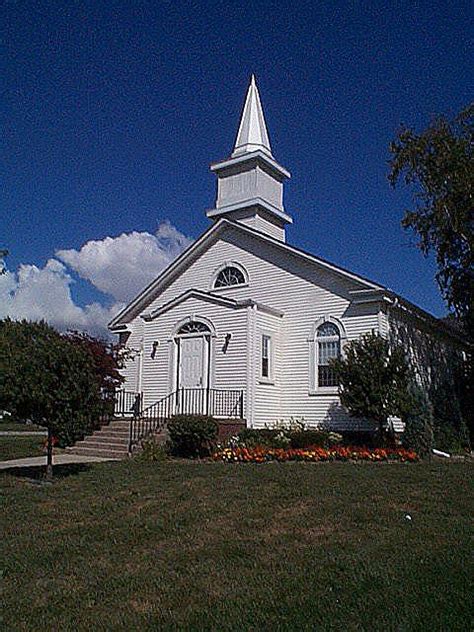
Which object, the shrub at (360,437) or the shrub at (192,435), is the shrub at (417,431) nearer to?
the shrub at (360,437)

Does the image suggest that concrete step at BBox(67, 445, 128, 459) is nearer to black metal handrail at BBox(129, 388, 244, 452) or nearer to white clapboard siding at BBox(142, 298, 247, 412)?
black metal handrail at BBox(129, 388, 244, 452)

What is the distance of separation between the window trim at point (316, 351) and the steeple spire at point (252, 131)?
8.83 m

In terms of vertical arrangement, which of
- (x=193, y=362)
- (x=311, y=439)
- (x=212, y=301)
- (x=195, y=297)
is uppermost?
(x=195, y=297)

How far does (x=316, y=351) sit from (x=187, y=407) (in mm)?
4667

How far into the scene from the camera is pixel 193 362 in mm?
20703

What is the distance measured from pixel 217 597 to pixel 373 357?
1201 cm

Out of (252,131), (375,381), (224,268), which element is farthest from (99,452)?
(252,131)

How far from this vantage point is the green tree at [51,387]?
11461 millimetres

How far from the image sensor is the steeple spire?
25.5 meters

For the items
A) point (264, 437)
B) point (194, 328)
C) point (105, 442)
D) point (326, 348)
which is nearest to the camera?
point (264, 437)

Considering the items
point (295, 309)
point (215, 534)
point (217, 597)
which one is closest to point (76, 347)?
point (215, 534)

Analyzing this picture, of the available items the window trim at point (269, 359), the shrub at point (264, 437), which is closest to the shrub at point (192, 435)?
the shrub at point (264, 437)

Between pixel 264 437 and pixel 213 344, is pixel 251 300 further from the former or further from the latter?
pixel 264 437

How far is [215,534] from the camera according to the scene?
716 centimetres
